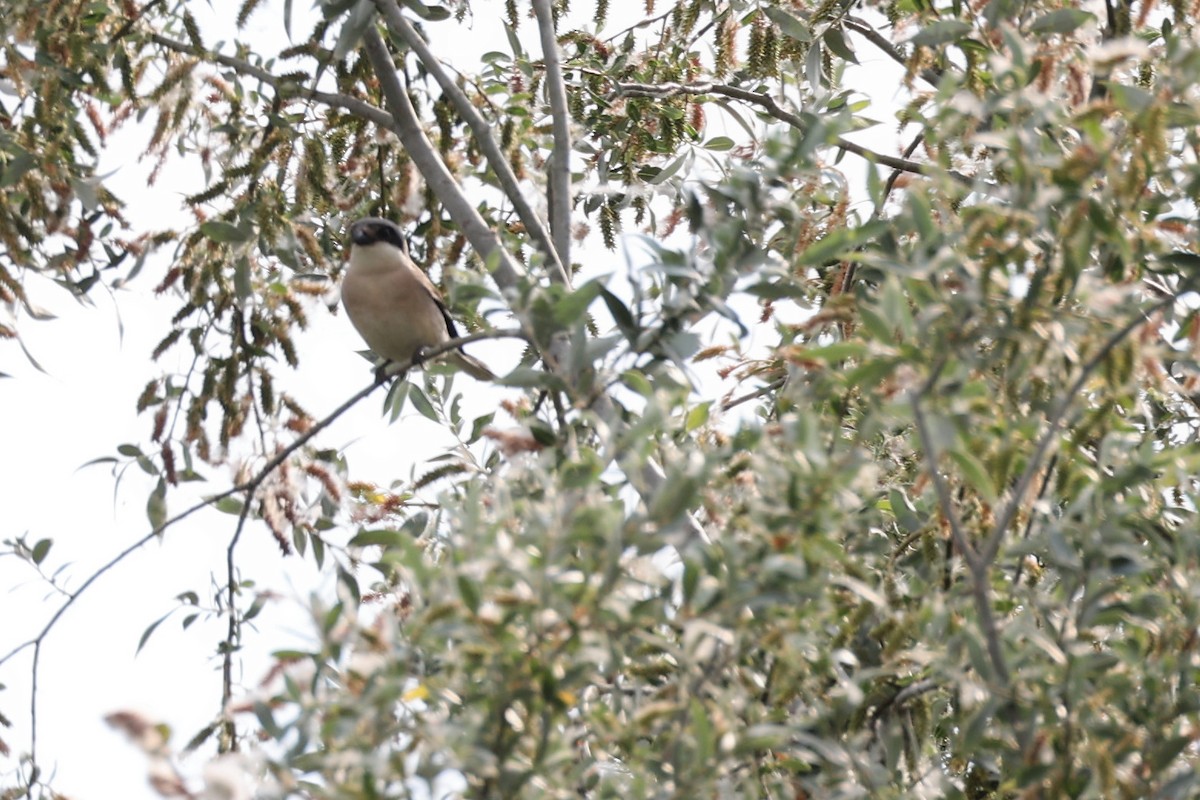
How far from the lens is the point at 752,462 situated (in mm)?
2270

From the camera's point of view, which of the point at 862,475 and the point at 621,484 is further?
the point at 621,484

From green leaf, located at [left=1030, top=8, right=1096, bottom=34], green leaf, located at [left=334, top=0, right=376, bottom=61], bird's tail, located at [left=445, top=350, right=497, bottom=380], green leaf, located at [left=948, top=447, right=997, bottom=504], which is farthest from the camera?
bird's tail, located at [left=445, top=350, right=497, bottom=380]

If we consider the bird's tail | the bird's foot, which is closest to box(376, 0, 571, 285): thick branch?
the bird's foot

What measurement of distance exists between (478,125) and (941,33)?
4.06 feet

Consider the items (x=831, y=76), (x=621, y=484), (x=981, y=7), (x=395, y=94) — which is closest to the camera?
(x=621, y=484)

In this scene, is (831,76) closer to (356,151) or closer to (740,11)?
(740,11)

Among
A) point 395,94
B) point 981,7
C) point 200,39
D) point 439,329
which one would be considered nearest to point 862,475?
point 981,7

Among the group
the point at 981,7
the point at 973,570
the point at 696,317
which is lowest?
the point at 973,570

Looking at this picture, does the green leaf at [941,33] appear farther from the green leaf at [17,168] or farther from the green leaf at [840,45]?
the green leaf at [17,168]

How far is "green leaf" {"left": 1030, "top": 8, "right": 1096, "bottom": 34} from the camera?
271cm

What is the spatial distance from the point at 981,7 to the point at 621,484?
1244 millimetres

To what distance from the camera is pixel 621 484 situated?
2.55 m

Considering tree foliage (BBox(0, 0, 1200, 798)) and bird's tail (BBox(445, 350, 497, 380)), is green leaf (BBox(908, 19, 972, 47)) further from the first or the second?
bird's tail (BBox(445, 350, 497, 380))

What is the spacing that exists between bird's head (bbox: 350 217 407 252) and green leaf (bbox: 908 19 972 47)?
7.53 ft
